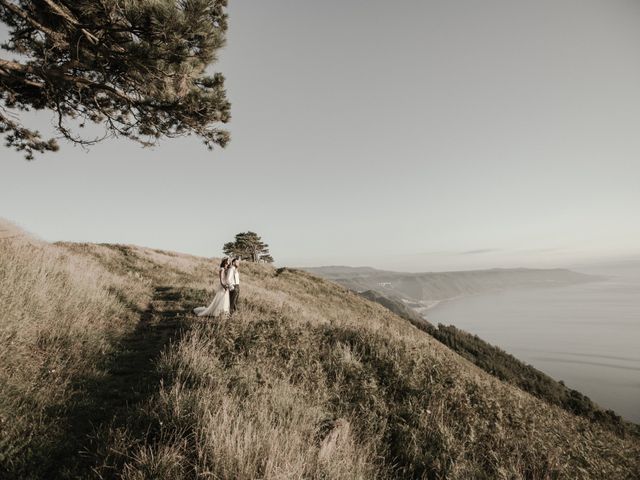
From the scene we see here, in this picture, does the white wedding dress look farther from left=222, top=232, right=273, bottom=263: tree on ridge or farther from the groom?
left=222, top=232, right=273, bottom=263: tree on ridge

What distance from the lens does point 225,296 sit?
10.3 m

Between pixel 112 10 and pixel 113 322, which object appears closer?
pixel 112 10

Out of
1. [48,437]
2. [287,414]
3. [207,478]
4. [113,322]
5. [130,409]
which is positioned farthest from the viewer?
[113,322]

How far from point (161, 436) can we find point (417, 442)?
330 centimetres

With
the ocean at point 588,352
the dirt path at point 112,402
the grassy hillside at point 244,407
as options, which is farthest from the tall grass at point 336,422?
the ocean at point 588,352

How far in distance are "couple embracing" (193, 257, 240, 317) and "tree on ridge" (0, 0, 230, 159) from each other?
416 centimetres

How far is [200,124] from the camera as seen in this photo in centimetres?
855

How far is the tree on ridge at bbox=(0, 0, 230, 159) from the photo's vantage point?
5.96 m

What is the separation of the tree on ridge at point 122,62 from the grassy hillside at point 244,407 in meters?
4.57

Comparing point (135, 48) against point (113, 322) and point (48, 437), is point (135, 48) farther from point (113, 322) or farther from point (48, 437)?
point (48, 437)

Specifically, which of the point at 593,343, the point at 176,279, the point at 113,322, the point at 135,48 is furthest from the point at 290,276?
the point at 593,343

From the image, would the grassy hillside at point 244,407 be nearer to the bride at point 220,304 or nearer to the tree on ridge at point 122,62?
the bride at point 220,304

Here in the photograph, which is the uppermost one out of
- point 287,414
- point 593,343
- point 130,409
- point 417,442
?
point 130,409

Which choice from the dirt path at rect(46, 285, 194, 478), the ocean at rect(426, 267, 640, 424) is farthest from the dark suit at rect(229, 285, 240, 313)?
the ocean at rect(426, 267, 640, 424)
